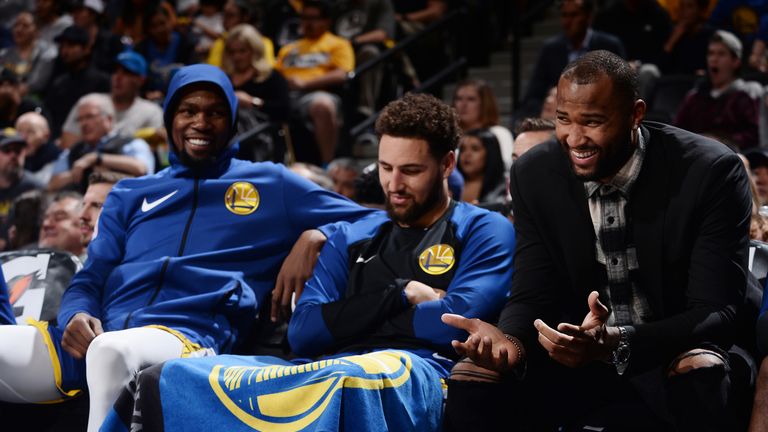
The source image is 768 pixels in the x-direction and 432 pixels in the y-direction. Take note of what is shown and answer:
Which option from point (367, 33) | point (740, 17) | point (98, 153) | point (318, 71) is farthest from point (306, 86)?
point (740, 17)

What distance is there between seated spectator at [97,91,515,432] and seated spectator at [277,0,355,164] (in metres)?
3.80

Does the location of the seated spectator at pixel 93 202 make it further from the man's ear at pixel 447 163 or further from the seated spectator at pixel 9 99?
the seated spectator at pixel 9 99

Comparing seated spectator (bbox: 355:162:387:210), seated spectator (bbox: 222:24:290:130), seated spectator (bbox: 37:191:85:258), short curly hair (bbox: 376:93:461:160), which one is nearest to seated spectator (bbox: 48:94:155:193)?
seated spectator (bbox: 222:24:290:130)

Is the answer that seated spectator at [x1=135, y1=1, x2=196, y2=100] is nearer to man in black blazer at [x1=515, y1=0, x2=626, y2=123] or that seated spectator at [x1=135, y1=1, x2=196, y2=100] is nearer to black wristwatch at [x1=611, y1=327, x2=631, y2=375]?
man in black blazer at [x1=515, y1=0, x2=626, y2=123]

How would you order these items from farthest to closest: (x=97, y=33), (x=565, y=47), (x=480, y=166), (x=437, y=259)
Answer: (x=97, y=33) → (x=565, y=47) → (x=480, y=166) → (x=437, y=259)

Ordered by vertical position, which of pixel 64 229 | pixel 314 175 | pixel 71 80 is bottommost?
pixel 64 229

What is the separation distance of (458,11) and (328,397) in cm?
587

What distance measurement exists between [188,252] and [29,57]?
21.9 feet

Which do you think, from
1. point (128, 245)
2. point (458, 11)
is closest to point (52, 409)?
point (128, 245)

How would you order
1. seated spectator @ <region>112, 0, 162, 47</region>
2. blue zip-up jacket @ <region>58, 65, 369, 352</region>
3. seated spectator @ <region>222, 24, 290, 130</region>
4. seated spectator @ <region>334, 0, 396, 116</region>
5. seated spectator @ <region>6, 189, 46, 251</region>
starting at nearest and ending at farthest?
blue zip-up jacket @ <region>58, 65, 369, 352</region>
seated spectator @ <region>6, 189, 46, 251</region>
seated spectator @ <region>222, 24, 290, 130</region>
seated spectator @ <region>334, 0, 396, 116</region>
seated spectator @ <region>112, 0, 162, 47</region>

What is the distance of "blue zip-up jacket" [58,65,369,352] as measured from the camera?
3.62 metres

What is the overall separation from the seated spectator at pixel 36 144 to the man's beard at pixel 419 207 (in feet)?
15.4

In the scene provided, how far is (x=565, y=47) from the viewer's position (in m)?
7.10

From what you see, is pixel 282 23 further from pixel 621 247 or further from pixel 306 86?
pixel 621 247
